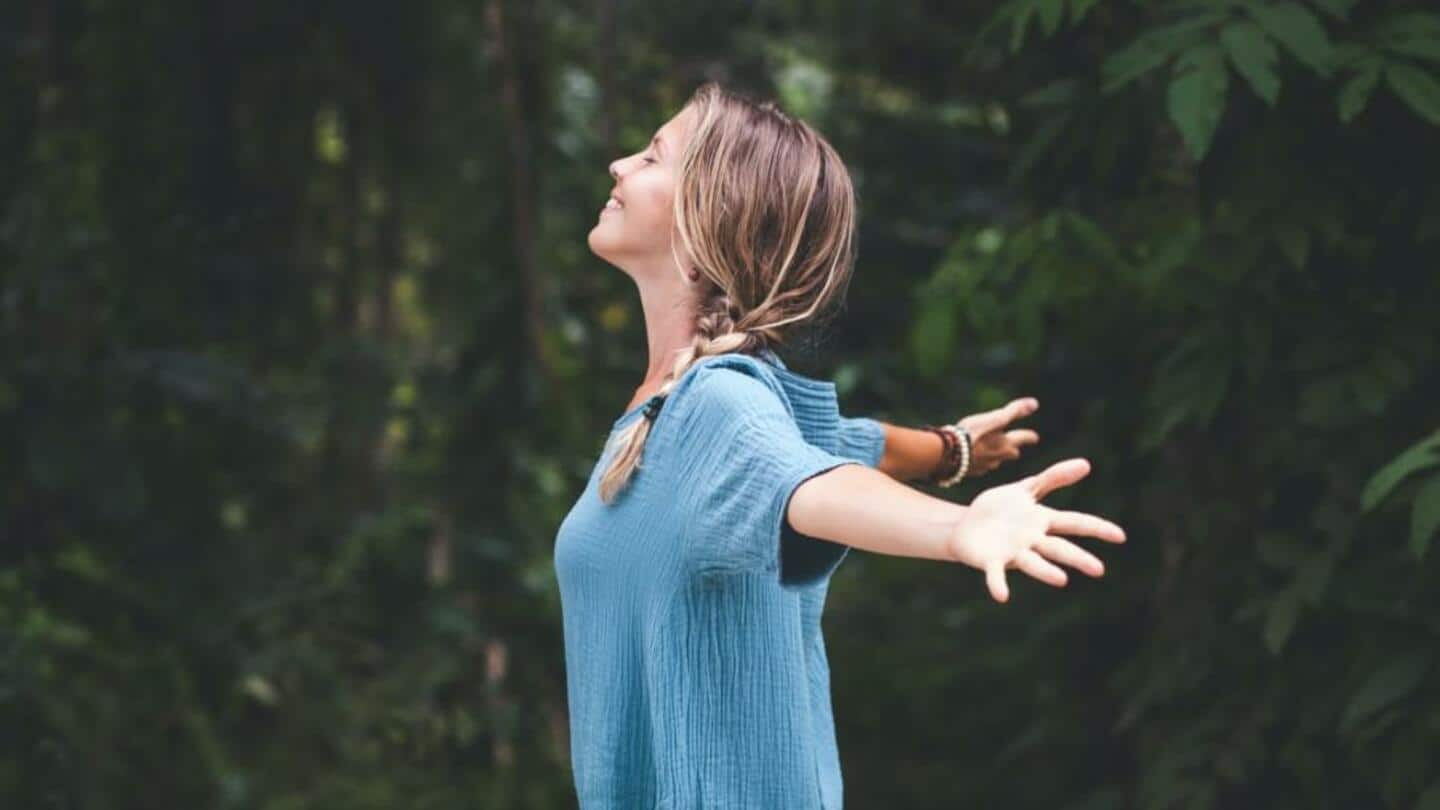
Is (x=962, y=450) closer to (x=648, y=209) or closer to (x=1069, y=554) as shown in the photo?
(x=648, y=209)

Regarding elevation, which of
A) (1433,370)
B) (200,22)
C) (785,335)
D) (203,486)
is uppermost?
(200,22)

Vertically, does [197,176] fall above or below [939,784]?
above

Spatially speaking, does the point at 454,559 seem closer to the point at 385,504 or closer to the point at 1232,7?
the point at 385,504

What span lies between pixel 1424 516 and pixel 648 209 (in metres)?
1.27

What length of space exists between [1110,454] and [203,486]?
257cm

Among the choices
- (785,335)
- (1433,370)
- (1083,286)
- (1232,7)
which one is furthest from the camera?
(1083,286)

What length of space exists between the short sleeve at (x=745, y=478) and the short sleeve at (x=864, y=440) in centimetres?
46

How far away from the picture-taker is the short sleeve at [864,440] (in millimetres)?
2143

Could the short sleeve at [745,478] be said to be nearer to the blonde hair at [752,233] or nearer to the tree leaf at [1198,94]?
the blonde hair at [752,233]

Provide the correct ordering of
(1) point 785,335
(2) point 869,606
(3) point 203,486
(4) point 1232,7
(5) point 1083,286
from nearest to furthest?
(1) point 785,335 → (4) point 1232,7 → (5) point 1083,286 → (3) point 203,486 → (2) point 869,606

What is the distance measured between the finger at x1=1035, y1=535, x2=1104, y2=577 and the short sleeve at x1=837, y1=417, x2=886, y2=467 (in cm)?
76

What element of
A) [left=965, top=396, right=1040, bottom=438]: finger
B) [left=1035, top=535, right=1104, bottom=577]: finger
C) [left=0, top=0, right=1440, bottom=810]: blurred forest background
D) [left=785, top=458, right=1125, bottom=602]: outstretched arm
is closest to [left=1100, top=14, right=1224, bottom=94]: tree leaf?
[left=0, top=0, right=1440, bottom=810]: blurred forest background

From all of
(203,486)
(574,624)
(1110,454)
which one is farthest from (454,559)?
(574,624)

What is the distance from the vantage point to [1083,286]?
3307mm
